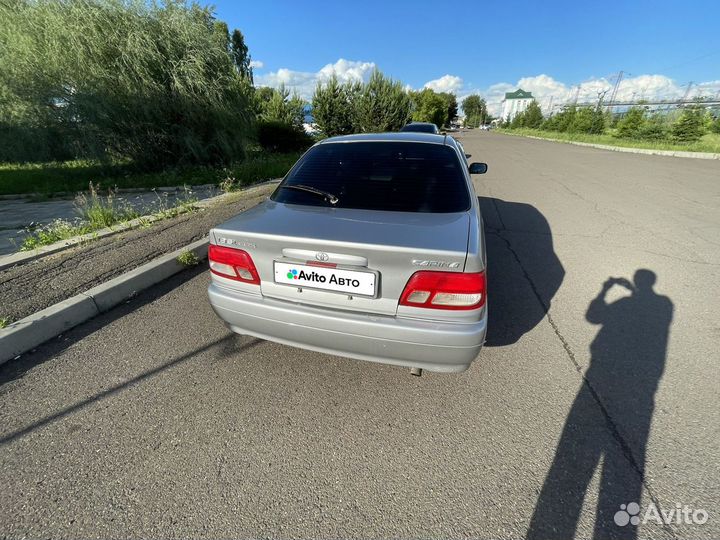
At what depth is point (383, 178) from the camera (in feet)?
8.06

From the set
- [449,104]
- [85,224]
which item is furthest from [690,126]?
[449,104]

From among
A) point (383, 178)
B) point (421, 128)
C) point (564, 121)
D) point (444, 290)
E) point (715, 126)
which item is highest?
point (564, 121)

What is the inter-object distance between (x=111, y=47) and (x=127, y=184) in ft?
12.7

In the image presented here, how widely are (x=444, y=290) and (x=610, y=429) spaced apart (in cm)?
135

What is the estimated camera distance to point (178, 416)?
197 centimetres

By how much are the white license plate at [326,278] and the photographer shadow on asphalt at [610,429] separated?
1.37m

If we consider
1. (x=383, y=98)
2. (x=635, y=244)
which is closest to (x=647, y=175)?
(x=635, y=244)

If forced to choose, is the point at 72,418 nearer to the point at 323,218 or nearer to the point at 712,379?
the point at 323,218

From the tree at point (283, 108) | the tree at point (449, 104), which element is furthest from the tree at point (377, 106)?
the tree at point (449, 104)

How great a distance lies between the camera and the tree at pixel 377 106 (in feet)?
82.5

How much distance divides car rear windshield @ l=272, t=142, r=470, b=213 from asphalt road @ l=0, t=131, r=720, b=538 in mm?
1218

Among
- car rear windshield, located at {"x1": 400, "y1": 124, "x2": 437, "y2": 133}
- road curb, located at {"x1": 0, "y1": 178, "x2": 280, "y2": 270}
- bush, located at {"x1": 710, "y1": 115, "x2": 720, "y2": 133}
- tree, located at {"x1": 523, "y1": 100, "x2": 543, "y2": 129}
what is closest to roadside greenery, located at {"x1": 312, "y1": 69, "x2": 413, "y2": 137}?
car rear windshield, located at {"x1": 400, "y1": 124, "x2": 437, "y2": 133}

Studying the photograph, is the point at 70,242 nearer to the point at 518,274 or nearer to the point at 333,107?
the point at 518,274

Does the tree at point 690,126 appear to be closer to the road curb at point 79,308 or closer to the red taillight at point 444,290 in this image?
the red taillight at point 444,290
